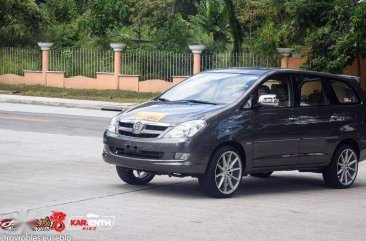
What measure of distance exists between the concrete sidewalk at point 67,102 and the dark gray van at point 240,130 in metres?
20.1

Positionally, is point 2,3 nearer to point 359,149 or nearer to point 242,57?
point 242,57

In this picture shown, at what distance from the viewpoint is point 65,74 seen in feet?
131

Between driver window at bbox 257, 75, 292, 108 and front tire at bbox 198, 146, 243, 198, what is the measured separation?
922 mm

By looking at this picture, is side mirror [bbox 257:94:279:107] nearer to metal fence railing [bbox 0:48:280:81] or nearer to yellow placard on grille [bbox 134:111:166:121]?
yellow placard on grille [bbox 134:111:166:121]

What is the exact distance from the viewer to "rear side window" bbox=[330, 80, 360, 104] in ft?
43.7

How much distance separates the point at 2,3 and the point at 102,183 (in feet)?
100

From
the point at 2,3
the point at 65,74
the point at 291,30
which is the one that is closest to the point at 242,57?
the point at 291,30

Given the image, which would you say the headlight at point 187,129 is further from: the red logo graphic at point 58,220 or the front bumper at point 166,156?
the red logo graphic at point 58,220

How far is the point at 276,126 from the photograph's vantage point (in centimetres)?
1202

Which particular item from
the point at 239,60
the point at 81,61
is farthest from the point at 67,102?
the point at 239,60

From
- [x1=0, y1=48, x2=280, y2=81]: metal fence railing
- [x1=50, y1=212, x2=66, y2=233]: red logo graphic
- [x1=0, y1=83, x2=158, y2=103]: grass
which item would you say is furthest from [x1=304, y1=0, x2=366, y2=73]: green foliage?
[x1=50, y1=212, x2=66, y2=233]: red logo graphic

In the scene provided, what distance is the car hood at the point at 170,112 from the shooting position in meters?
11.3

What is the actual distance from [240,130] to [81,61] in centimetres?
2891

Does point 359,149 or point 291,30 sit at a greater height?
point 291,30
